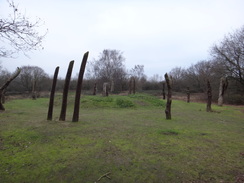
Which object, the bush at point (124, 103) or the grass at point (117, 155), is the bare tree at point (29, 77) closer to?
the bush at point (124, 103)

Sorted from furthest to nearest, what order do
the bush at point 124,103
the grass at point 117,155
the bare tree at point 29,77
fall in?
the bare tree at point 29,77, the bush at point 124,103, the grass at point 117,155

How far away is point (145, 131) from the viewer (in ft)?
22.5

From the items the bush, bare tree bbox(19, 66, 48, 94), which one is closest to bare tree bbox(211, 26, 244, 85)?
the bush

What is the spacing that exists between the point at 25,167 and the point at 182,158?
12.0ft

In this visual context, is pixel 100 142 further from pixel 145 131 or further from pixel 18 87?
pixel 18 87

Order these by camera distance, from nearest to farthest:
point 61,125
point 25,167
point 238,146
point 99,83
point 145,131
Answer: point 25,167
point 238,146
point 145,131
point 61,125
point 99,83

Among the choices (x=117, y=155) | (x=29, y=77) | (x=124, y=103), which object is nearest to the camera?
(x=117, y=155)

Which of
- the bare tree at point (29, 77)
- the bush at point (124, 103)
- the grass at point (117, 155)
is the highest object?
the bare tree at point (29, 77)

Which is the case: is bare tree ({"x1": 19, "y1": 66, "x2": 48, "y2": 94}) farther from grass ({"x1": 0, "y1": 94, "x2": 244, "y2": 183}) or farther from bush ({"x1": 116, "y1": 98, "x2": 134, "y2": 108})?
grass ({"x1": 0, "y1": 94, "x2": 244, "y2": 183})

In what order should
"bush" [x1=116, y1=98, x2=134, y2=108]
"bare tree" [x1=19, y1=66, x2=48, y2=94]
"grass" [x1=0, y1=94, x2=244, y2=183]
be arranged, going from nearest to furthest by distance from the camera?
"grass" [x1=0, y1=94, x2=244, y2=183] → "bush" [x1=116, y1=98, x2=134, y2=108] → "bare tree" [x1=19, y1=66, x2=48, y2=94]

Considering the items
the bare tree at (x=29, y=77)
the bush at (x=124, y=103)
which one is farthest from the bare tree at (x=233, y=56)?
the bare tree at (x=29, y=77)

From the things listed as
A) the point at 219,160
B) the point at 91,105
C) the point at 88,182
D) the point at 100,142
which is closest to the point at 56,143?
the point at 100,142

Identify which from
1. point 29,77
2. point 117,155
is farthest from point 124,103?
point 29,77

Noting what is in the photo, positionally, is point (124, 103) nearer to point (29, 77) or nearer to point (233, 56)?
point (233, 56)
